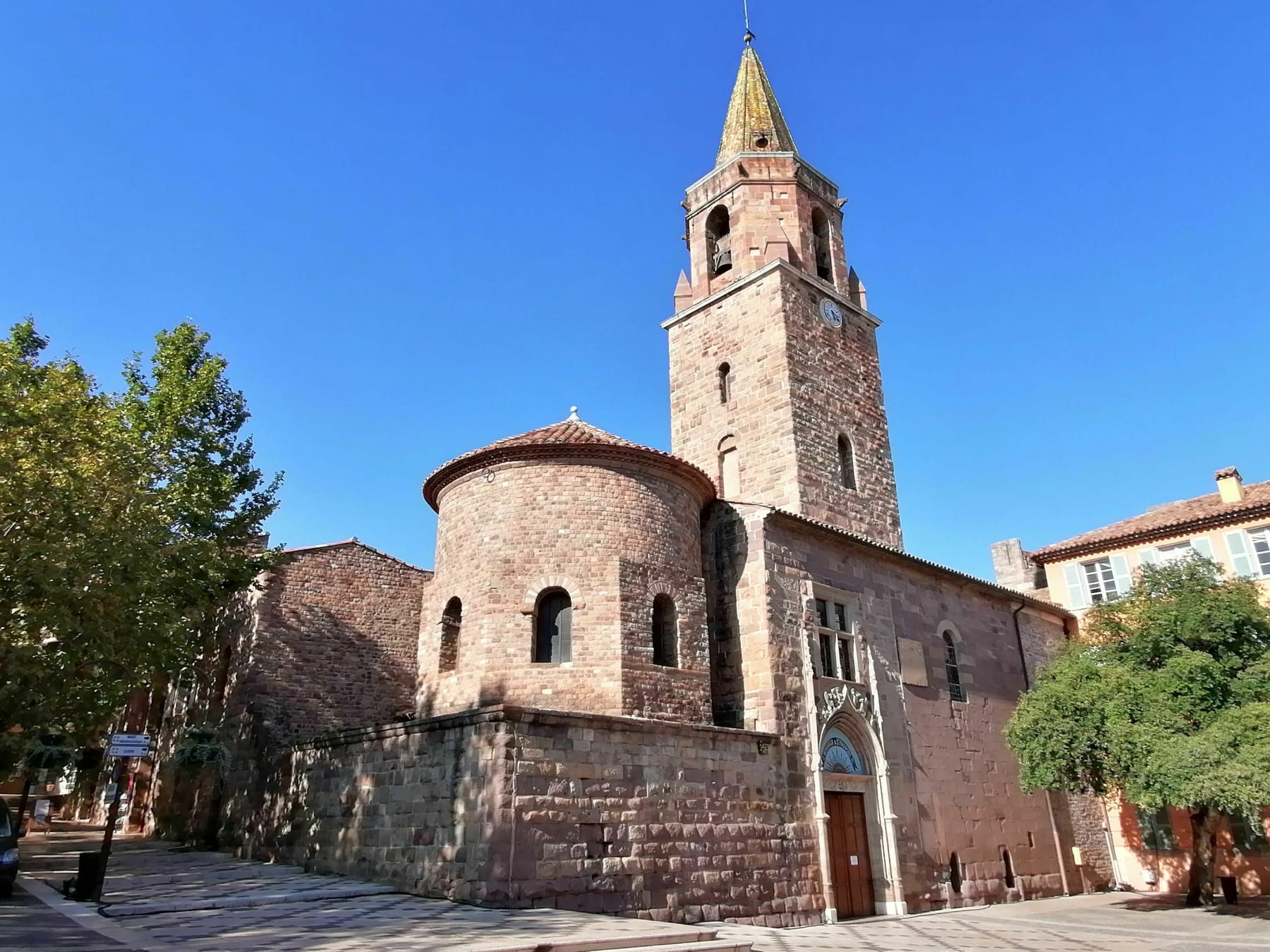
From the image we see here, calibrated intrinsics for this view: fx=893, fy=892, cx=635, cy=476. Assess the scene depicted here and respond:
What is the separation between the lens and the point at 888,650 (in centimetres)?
1788

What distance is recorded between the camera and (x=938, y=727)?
60.1 ft

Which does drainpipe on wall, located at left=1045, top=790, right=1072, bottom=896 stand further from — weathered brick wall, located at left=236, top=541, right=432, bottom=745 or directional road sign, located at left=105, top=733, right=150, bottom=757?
directional road sign, located at left=105, top=733, right=150, bottom=757

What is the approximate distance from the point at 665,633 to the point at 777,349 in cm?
888

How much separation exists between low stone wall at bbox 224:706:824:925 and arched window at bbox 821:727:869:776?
2.79 ft

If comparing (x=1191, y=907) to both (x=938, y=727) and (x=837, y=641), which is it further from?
(x=837, y=641)

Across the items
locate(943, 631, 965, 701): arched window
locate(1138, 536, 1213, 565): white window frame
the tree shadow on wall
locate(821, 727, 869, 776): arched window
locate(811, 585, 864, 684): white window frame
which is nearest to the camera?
locate(821, 727, 869, 776): arched window

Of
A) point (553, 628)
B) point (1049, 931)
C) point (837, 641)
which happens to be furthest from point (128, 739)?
point (1049, 931)

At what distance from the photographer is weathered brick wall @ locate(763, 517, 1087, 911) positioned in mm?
16578

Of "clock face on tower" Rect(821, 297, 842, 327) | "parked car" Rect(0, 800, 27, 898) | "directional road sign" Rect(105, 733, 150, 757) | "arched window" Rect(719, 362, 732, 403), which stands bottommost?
"parked car" Rect(0, 800, 27, 898)

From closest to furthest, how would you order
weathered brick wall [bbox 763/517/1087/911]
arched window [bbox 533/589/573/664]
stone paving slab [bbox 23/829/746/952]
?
stone paving slab [bbox 23/829/746/952]
arched window [bbox 533/589/573/664]
weathered brick wall [bbox 763/517/1087/911]

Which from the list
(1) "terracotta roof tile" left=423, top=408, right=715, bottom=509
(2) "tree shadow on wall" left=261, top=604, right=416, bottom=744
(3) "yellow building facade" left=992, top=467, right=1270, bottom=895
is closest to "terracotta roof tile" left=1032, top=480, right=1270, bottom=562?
(3) "yellow building facade" left=992, top=467, right=1270, bottom=895

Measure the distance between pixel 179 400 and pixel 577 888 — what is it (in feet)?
45.8

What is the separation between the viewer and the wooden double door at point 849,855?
49.1ft

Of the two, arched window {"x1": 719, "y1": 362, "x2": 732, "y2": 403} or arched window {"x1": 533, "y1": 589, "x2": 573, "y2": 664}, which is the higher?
arched window {"x1": 719, "y1": 362, "x2": 732, "y2": 403}
